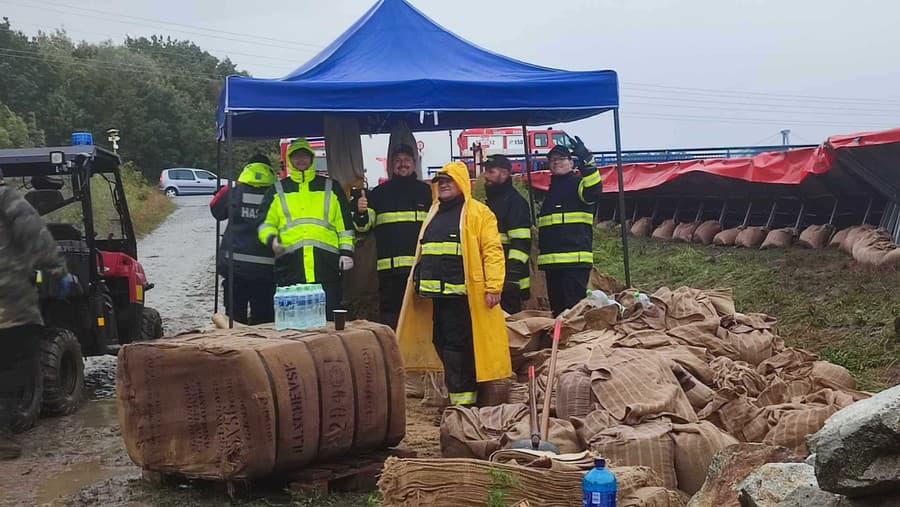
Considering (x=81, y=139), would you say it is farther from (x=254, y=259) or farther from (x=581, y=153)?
(x=581, y=153)

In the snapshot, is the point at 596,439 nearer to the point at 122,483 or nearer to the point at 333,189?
the point at 122,483

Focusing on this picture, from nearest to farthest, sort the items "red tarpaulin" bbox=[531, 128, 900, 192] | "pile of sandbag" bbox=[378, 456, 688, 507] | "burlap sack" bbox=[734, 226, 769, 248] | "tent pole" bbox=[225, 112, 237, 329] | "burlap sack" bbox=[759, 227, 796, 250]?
"pile of sandbag" bbox=[378, 456, 688, 507] → "tent pole" bbox=[225, 112, 237, 329] → "red tarpaulin" bbox=[531, 128, 900, 192] → "burlap sack" bbox=[759, 227, 796, 250] → "burlap sack" bbox=[734, 226, 769, 248]

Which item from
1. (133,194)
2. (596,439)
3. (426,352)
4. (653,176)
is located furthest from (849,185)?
(133,194)

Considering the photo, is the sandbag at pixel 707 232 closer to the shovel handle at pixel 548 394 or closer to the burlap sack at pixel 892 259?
the burlap sack at pixel 892 259

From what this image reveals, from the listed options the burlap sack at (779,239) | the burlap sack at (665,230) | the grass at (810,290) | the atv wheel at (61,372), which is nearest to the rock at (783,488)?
the grass at (810,290)

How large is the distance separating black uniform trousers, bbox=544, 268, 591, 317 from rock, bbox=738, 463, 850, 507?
15.6 ft

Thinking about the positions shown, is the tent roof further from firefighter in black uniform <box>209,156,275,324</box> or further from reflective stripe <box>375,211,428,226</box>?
reflective stripe <box>375,211,428,226</box>

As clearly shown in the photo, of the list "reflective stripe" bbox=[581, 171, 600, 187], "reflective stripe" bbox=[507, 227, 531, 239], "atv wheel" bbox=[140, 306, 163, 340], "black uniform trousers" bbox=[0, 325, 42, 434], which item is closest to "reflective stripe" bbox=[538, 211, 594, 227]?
"reflective stripe" bbox=[581, 171, 600, 187]

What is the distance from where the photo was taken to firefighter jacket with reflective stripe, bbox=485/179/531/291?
7969mm

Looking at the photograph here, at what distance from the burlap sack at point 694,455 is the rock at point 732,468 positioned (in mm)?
819

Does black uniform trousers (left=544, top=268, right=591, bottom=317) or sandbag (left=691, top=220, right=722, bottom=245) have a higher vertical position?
black uniform trousers (left=544, top=268, right=591, bottom=317)

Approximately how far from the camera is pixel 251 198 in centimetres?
797

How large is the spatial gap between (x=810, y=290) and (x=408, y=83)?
17.8 ft

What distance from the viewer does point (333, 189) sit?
7598mm
